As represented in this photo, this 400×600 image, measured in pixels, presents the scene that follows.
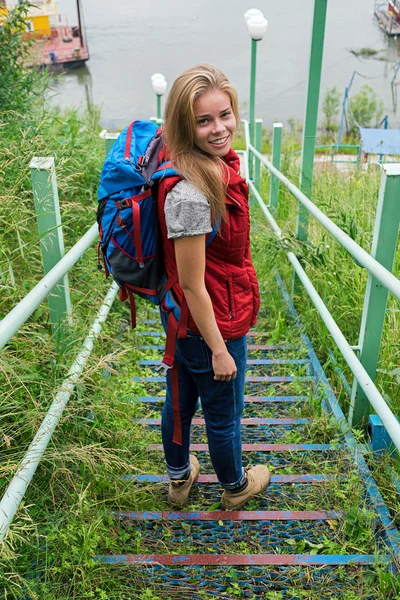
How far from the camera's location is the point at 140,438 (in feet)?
8.13

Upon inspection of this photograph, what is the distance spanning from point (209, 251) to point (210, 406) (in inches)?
21.4

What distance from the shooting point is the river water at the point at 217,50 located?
3512 centimetres

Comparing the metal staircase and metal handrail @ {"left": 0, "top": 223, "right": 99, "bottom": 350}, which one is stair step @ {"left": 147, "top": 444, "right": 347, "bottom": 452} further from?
metal handrail @ {"left": 0, "top": 223, "right": 99, "bottom": 350}

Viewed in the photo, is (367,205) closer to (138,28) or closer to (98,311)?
(98,311)

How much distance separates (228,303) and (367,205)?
2745 millimetres

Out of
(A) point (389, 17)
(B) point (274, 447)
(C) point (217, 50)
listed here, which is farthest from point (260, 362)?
(C) point (217, 50)

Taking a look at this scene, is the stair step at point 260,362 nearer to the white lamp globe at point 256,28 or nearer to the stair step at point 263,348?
the stair step at point 263,348

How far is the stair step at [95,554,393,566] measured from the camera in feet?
6.28

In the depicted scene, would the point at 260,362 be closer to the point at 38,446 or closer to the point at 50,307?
the point at 50,307

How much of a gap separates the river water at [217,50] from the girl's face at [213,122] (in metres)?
29.3

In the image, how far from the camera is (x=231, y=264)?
175cm

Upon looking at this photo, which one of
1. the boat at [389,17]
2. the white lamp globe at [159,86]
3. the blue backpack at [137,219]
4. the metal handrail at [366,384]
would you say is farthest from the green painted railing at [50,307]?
the boat at [389,17]

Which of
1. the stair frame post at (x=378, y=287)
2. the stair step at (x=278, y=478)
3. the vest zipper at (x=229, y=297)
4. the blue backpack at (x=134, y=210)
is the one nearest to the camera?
the blue backpack at (x=134, y=210)

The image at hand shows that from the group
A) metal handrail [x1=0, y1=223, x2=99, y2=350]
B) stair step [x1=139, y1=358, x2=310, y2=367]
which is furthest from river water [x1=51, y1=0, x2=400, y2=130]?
metal handrail [x1=0, y1=223, x2=99, y2=350]
